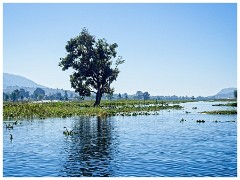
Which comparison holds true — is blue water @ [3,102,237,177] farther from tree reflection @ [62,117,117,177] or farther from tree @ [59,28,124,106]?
tree @ [59,28,124,106]

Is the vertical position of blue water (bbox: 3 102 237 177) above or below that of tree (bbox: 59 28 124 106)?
below

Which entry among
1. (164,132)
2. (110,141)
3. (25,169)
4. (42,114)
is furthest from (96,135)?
(42,114)

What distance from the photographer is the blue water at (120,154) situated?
19.8m

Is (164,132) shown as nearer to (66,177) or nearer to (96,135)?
(96,135)

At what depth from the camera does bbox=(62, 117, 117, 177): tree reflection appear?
19880mm

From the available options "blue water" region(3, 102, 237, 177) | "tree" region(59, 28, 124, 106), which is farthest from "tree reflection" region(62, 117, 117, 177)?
"tree" region(59, 28, 124, 106)

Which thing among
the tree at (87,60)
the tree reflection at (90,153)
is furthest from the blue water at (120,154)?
the tree at (87,60)

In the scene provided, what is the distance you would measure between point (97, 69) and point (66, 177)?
72.1 meters

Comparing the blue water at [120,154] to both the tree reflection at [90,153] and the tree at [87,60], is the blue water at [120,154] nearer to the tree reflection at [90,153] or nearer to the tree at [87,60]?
the tree reflection at [90,153]

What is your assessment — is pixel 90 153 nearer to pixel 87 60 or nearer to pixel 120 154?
pixel 120 154

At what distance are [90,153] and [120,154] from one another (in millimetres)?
2156

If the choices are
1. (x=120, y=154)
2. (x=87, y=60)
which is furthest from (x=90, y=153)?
(x=87, y=60)

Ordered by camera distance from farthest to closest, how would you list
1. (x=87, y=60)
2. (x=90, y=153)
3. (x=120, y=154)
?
(x=87, y=60), (x=90, y=153), (x=120, y=154)

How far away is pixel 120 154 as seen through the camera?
24391 mm
